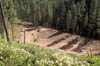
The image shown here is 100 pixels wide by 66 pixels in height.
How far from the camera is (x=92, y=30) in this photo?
100 feet

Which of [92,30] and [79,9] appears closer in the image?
[92,30]

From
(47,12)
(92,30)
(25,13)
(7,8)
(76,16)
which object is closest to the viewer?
(7,8)

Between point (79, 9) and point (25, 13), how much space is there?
99.9 feet

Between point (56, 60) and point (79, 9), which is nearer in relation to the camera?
point (56, 60)

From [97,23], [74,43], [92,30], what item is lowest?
[74,43]

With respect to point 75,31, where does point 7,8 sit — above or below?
above

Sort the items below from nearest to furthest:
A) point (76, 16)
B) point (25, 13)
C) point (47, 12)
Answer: point (76, 16) < point (47, 12) < point (25, 13)

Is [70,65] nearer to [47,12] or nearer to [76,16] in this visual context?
[76,16]

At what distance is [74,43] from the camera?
24703 millimetres

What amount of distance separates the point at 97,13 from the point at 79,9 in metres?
6.33

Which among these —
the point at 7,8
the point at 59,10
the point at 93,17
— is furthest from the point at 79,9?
the point at 7,8

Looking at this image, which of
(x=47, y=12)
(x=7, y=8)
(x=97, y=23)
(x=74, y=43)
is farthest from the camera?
(x=47, y=12)

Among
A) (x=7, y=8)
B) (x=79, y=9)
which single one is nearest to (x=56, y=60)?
(x=7, y=8)

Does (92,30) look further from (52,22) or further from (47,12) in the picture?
(47,12)
